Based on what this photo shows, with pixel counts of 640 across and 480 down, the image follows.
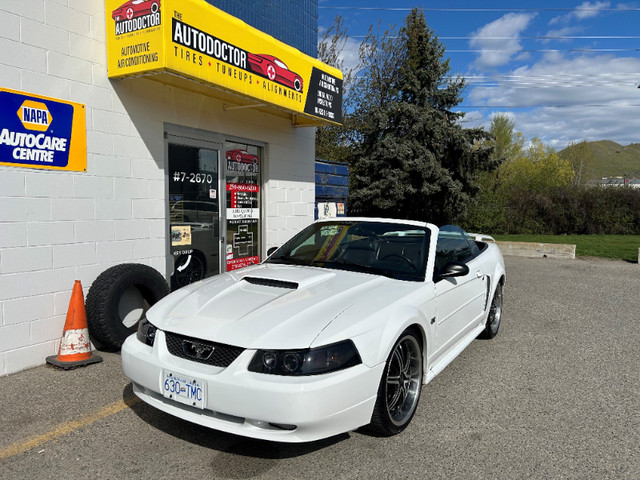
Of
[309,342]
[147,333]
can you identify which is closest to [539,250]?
[309,342]

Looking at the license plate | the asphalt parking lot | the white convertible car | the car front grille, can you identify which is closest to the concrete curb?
the asphalt parking lot

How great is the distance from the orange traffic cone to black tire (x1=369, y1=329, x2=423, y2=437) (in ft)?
9.57

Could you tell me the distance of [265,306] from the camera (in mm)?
3107

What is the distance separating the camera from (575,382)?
14.1ft

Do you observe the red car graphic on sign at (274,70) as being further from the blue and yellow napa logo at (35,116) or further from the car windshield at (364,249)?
the car windshield at (364,249)

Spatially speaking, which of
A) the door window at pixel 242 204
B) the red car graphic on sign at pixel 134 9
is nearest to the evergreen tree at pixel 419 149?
the door window at pixel 242 204

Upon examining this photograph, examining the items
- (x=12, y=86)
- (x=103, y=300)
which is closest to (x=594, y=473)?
(x=103, y=300)

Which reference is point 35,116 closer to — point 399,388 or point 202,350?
point 202,350

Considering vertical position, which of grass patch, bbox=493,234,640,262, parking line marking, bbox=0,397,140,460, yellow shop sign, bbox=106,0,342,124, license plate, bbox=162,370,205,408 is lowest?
parking line marking, bbox=0,397,140,460

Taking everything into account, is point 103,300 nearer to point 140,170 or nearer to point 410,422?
point 140,170

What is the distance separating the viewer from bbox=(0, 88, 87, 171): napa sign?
4.35 m

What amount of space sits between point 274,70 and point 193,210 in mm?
2194

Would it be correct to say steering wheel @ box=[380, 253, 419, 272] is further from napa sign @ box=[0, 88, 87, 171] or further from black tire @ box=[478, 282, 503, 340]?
napa sign @ box=[0, 88, 87, 171]

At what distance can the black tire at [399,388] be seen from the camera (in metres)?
3.02
